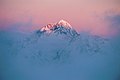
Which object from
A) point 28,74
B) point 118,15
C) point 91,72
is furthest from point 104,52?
point 28,74

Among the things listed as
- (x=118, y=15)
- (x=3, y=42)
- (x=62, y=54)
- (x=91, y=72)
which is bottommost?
(x=91, y=72)

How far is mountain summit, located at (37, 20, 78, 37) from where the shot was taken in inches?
76.7

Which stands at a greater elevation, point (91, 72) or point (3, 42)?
point (3, 42)

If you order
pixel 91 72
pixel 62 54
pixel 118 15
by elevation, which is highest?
pixel 118 15

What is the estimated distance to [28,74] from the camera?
78.5 inches

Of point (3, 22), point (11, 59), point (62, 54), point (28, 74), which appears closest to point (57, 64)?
point (62, 54)

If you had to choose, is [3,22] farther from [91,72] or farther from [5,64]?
[91,72]

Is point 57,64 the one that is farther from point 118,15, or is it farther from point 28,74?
point 118,15

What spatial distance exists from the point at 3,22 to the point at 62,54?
56cm

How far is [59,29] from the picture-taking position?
1.95m

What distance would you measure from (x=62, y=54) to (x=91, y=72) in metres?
0.30

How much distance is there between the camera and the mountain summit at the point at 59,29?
1949mm

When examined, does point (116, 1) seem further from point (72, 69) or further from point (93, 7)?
point (72, 69)

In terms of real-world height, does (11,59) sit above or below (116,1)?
below
